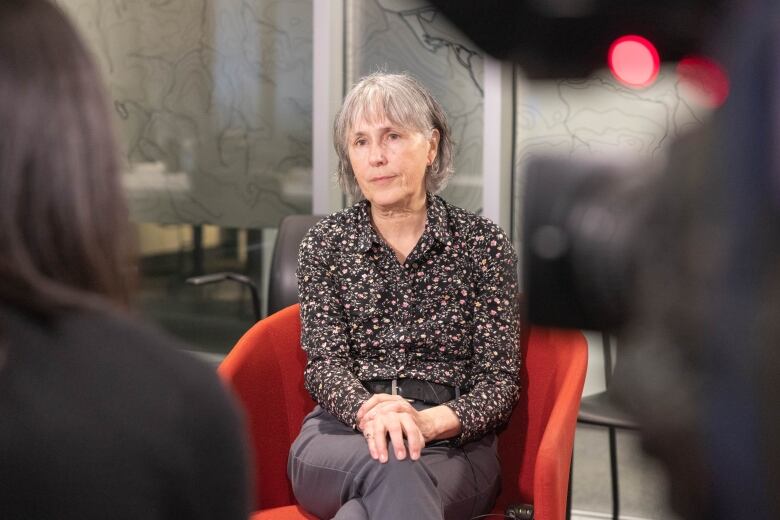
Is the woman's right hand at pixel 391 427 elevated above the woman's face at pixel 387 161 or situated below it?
below

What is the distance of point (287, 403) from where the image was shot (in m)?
2.19

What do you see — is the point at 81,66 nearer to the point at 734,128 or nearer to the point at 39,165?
the point at 39,165

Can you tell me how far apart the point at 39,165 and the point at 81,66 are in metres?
0.09

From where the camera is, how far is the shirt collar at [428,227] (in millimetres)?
2141

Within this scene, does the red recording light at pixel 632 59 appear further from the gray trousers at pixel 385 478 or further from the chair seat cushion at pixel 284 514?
the chair seat cushion at pixel 284 514

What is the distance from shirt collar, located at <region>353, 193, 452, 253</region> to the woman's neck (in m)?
0.03

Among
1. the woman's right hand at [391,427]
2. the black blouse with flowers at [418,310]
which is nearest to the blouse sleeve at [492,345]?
the black blouse with flowers at [418,310]

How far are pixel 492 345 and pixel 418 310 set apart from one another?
19cm

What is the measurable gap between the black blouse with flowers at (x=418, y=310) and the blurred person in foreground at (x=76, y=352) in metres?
1.30

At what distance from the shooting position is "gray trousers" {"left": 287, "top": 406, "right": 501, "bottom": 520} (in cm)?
175

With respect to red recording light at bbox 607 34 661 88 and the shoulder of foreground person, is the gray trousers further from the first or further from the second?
red recording light at bbox 607 34 661 88

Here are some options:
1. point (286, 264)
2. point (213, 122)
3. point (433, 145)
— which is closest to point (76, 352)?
point (433, 145)

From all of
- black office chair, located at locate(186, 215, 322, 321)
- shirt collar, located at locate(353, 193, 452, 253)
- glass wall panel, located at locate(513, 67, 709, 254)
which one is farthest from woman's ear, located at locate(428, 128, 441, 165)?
glass wall panel, located at locate(513, 67, 709, 254)

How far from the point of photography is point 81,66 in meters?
0.73
